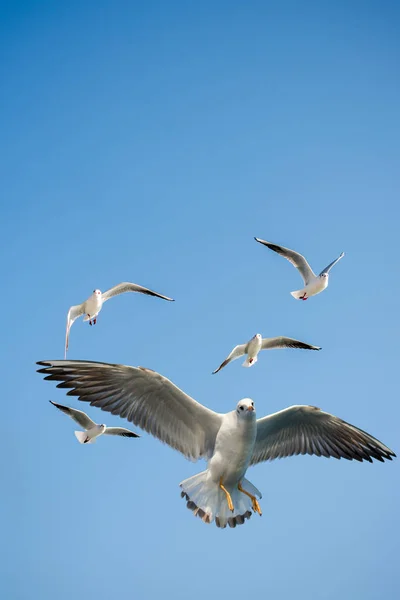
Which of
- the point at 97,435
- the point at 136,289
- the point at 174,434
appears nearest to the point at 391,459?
the point at 174,434

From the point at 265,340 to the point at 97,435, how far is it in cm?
316

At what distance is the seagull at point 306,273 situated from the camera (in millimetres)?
14336

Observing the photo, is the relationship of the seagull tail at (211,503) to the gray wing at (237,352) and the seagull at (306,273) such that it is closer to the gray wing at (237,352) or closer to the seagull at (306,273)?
the gray wing at (237,352)

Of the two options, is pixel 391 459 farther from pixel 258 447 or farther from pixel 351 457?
pixel 258 447

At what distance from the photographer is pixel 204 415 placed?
9773 mm

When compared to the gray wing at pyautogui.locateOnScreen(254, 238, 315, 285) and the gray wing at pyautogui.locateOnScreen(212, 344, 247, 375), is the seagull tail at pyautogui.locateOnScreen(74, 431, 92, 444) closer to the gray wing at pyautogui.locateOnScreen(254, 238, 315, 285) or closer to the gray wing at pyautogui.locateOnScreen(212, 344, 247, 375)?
the gray wing at pyautogui.locateOnScreen(212, 344, 247, 375)

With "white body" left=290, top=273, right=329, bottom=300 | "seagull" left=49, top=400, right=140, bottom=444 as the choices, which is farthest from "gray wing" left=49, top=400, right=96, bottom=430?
"white body" left=290, top=273, right=329, bottom=300

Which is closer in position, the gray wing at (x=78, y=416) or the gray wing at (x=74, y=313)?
the gray wing at (x=78, y=416)

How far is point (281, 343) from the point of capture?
46.4 ft

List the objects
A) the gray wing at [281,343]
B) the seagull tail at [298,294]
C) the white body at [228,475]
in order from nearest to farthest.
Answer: the white body at [228,475], the gray wing at [281,343], the seagull tail at [298,294]

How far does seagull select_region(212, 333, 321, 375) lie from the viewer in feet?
45.8

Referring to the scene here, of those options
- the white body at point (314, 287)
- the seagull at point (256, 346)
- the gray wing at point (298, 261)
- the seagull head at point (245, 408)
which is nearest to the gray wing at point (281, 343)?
the seagull at point (256, 346)

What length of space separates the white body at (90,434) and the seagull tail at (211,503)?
14.2 ft

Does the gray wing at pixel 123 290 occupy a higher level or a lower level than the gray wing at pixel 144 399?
higher
